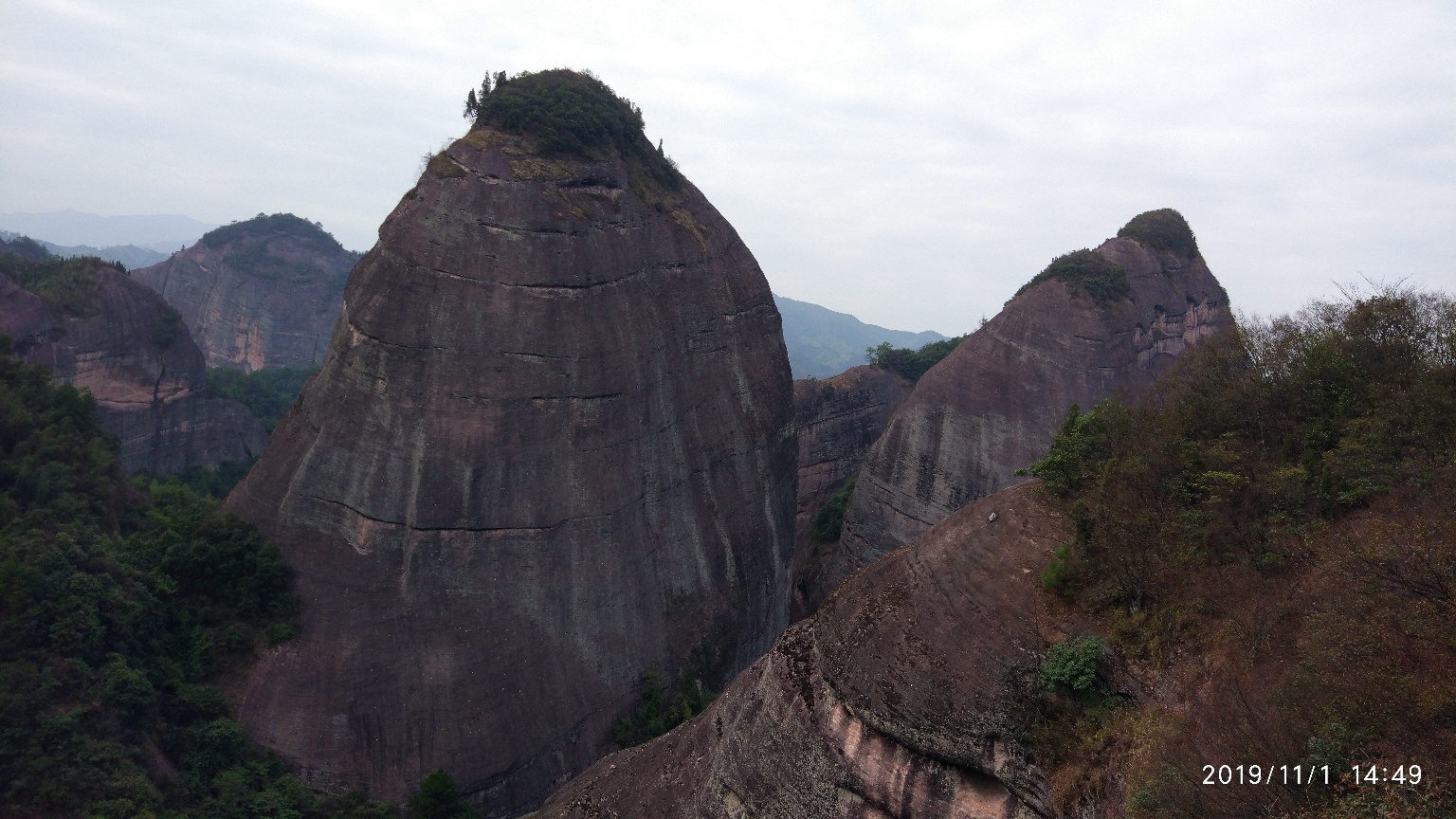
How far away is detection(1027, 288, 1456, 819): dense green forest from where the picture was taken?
21.1 feet

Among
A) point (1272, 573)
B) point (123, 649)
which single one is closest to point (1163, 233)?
point (1272, 573)

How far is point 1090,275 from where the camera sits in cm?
3244

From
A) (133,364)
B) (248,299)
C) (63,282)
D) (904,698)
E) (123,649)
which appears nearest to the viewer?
(904,698)

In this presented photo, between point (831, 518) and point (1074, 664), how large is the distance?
1077 inches

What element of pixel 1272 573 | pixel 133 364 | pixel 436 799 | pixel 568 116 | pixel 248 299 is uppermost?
pixel 568 116

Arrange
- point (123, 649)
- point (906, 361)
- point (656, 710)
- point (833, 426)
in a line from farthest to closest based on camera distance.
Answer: point (906, 361) → point (833, 426) → point (656, 710) → point (123, 649)

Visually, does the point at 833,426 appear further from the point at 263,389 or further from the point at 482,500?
the point at 263,389

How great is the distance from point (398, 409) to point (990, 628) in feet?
50.3

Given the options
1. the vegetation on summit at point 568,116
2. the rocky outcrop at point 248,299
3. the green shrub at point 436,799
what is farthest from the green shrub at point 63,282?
the rocky outcrop at point 248,299

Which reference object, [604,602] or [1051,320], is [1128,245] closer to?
[1051,320]

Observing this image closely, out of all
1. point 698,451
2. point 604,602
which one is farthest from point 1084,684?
point 698,451

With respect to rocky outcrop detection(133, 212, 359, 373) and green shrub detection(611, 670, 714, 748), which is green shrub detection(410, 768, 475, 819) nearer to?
green shrub detection(611, 670, 714, 748)

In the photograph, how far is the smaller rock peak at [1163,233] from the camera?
3672 centimetres

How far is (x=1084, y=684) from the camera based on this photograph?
8.97 meters
